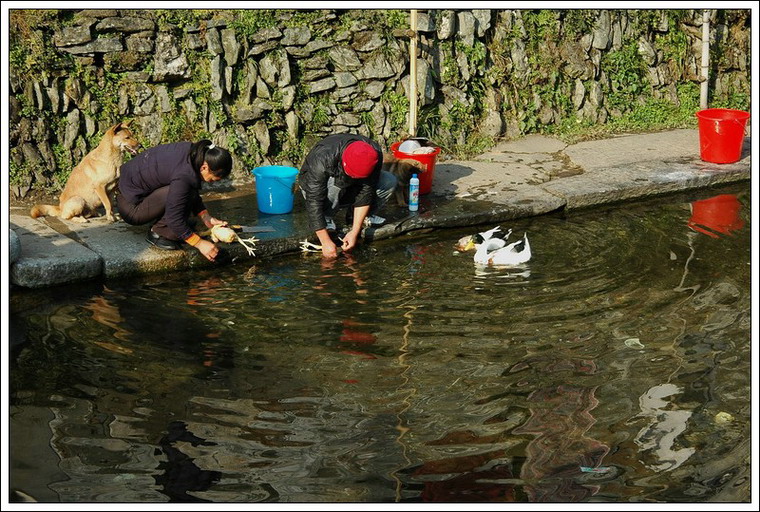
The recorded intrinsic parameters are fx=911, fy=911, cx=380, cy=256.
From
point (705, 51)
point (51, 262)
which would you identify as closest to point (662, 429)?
point (51, 262)

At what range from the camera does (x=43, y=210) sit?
8.35 m

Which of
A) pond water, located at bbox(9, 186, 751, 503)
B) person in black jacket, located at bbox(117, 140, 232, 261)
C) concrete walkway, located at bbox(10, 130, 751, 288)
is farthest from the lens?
concrete walkway, located at bbox(10, 130, 751, 288)

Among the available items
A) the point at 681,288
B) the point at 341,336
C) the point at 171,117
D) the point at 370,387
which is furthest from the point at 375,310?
the point at 171,117

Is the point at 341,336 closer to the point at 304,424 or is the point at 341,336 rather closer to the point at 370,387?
the point at 370,387

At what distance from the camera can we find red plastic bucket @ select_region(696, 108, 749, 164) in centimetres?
1062

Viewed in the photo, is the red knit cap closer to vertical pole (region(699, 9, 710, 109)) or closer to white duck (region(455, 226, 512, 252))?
white duck (region(455, 226, 512, 252))

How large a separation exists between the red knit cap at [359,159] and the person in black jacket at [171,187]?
40.9 inches

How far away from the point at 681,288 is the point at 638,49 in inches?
226

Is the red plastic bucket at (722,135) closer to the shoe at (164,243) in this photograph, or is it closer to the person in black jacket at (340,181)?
the person in black jacket at (340,181)

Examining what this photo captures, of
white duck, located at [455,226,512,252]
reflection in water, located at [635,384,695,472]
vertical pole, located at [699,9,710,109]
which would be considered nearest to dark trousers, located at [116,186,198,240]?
white duck, located at [455,226,512,252]

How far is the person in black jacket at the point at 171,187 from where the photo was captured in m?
7.63

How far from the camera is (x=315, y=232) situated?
839 centimetres

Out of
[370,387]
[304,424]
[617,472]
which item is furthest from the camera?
[370,387]

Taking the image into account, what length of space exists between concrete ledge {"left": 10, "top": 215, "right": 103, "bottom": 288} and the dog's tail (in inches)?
8.6
